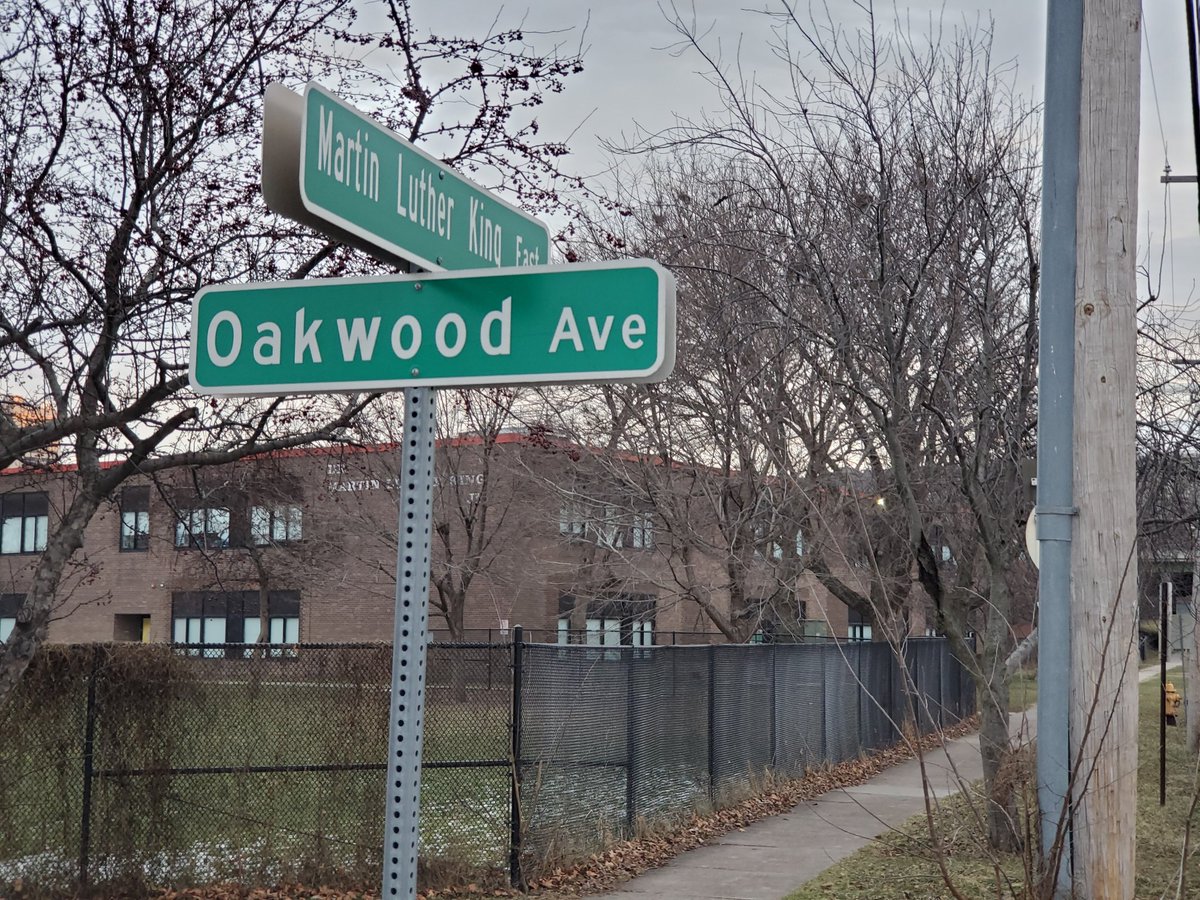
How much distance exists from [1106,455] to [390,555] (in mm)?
27413

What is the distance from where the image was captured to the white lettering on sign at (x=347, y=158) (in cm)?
307

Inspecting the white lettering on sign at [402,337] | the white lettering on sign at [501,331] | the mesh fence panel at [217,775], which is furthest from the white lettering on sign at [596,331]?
the mesh fence panel at [217,775]

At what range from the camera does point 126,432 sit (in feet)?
25.7

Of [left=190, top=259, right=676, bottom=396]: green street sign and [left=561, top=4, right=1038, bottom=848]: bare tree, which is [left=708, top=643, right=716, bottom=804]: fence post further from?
[left=190, top=259, right=676, bottom=396]: green street sign

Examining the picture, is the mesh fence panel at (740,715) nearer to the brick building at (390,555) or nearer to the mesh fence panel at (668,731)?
the mesh fence panel at (668,731)

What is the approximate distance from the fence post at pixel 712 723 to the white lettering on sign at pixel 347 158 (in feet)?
39.8

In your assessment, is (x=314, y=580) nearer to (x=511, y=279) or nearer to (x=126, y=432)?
(x=126, y=432)

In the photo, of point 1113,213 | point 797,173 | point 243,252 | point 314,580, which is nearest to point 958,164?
point 797,173

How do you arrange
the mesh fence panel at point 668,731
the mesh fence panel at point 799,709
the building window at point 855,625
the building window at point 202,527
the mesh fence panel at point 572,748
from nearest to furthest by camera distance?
1. the building window at point 202,527
2. the mesh fence panel at point 572,748
3. the mesh fence panel at point 668,731
4. the mesh fence panel at point 799,709
5. the building window at point 855,625

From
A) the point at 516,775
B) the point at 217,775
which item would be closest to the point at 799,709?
the point at 516,775

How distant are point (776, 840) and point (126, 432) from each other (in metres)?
8.30

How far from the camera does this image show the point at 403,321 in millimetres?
3164

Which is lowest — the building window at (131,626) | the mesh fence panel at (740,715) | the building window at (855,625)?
the building window at (131,626)

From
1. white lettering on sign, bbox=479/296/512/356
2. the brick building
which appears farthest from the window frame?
white lettering on sign, bbox=479/296/512/356
